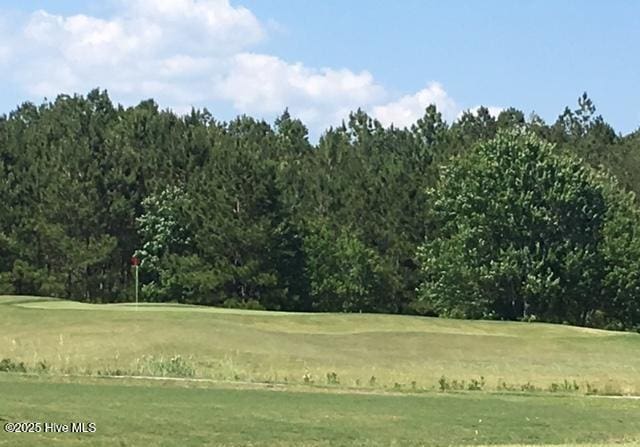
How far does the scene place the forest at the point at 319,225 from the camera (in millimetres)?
79562

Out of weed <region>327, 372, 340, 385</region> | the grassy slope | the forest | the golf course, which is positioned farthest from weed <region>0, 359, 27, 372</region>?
the forest

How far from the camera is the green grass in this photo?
1840 cm

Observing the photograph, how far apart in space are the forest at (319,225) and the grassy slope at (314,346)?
102 ft

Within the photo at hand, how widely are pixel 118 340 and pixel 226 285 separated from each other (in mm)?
47915

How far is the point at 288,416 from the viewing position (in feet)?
71.1

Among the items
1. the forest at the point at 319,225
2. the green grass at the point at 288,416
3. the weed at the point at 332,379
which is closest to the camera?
the green grass at the point at 288,416

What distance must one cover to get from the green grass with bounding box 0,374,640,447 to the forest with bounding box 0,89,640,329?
51.7m

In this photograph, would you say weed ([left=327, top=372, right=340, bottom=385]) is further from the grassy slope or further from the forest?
the forest

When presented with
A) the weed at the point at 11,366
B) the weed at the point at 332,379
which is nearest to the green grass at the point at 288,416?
the weed at the point at 11,366

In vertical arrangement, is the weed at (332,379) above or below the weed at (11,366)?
below

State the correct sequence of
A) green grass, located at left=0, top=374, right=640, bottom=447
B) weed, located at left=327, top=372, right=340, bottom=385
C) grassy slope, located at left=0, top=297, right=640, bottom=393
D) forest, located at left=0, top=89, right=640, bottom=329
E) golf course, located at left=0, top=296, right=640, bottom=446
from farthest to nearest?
forest, located at left=0, top=89, right=640, bottom=329 → grassy slope, located at left=0, top=297, right=640, bottom=393 → weed, located at left=327, top=372, right=340, bottom=385 → golf course, located at left=0, top=296, right=640, bottom=446 → green grass, located at left=0, top=374, right=640, bottom=447

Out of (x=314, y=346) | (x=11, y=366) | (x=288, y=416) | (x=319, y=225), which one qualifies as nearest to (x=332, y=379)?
(x=314, y=346)

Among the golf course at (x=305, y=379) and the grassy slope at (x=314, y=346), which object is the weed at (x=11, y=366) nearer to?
the golf course at (x=305, y=379)

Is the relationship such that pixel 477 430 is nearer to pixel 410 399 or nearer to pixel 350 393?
pixel 410 399
